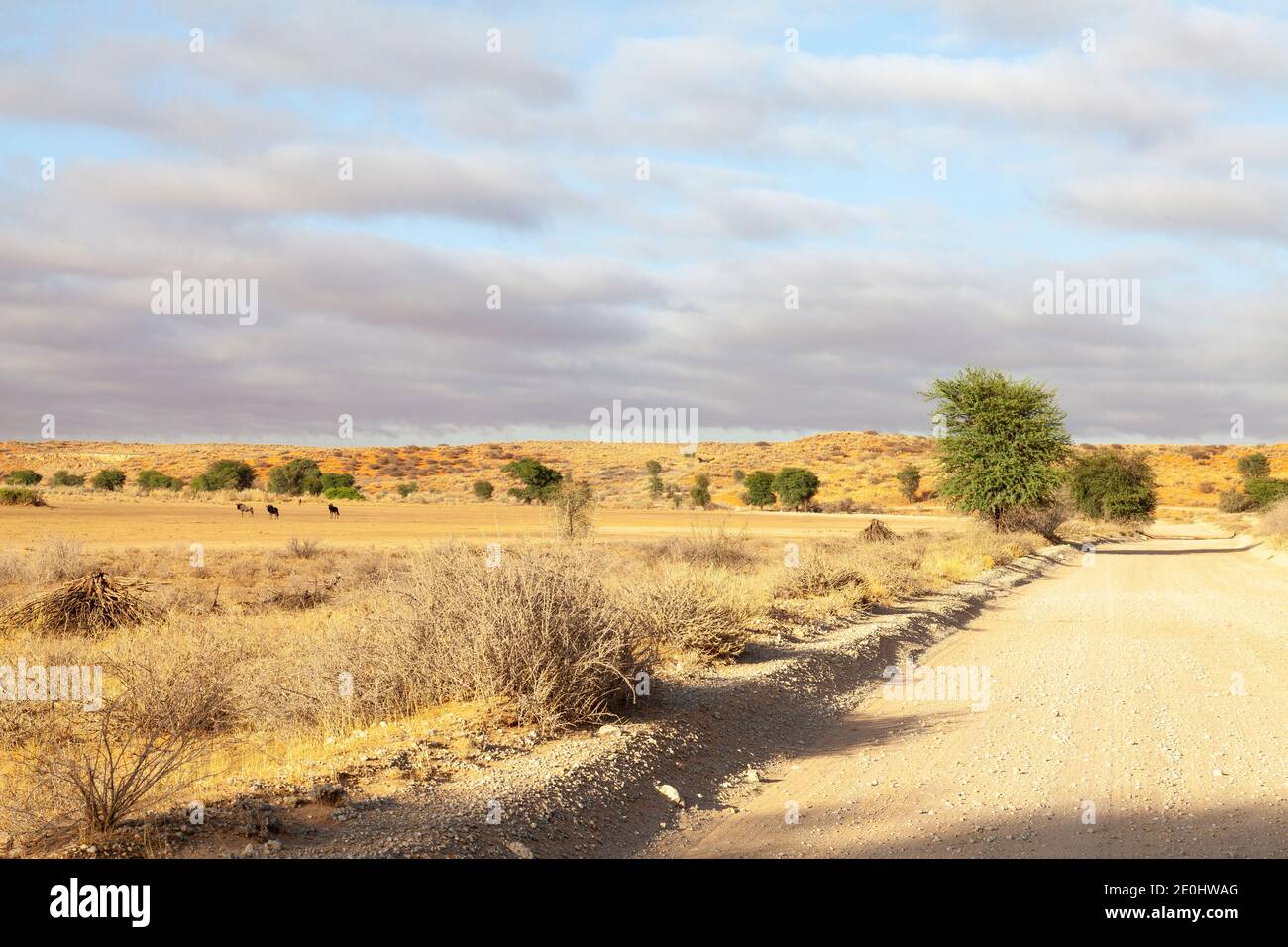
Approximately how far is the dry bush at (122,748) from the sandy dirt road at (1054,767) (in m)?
3.30

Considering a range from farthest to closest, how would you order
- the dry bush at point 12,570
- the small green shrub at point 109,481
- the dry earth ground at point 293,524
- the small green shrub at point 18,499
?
the small green shrub at point 109,481 < the small green shrub at point 18,499 < the dry earth ground at point 293,524 < the dry bush at point 12,570

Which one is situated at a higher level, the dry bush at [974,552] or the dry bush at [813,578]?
the dry bush at [813,578]

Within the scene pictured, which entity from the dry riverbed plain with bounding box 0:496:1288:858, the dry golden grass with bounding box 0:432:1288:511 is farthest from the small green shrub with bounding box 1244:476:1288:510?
the dry riverbed plain with bounding box 0:496:1288:858

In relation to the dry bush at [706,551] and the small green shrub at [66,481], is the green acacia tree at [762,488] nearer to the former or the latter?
the dry bush at [706,551]

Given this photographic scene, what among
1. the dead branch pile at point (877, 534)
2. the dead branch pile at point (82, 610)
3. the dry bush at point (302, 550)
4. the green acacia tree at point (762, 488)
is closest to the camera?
the dead branch pile at point (82, 610)

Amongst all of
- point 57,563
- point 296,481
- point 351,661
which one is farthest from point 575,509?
point 296,481

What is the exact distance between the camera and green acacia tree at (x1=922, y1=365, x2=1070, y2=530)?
145 feet

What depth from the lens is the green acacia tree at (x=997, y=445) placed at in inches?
1737

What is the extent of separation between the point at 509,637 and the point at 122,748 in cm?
317

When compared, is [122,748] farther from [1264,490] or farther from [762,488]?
[1264,490]

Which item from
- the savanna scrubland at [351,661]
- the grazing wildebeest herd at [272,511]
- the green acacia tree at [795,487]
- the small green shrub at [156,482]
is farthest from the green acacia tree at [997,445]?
the small green shrub at [156,482]

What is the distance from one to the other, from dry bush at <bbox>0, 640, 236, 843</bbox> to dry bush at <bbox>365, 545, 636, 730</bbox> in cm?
164

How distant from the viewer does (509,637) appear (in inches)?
360
